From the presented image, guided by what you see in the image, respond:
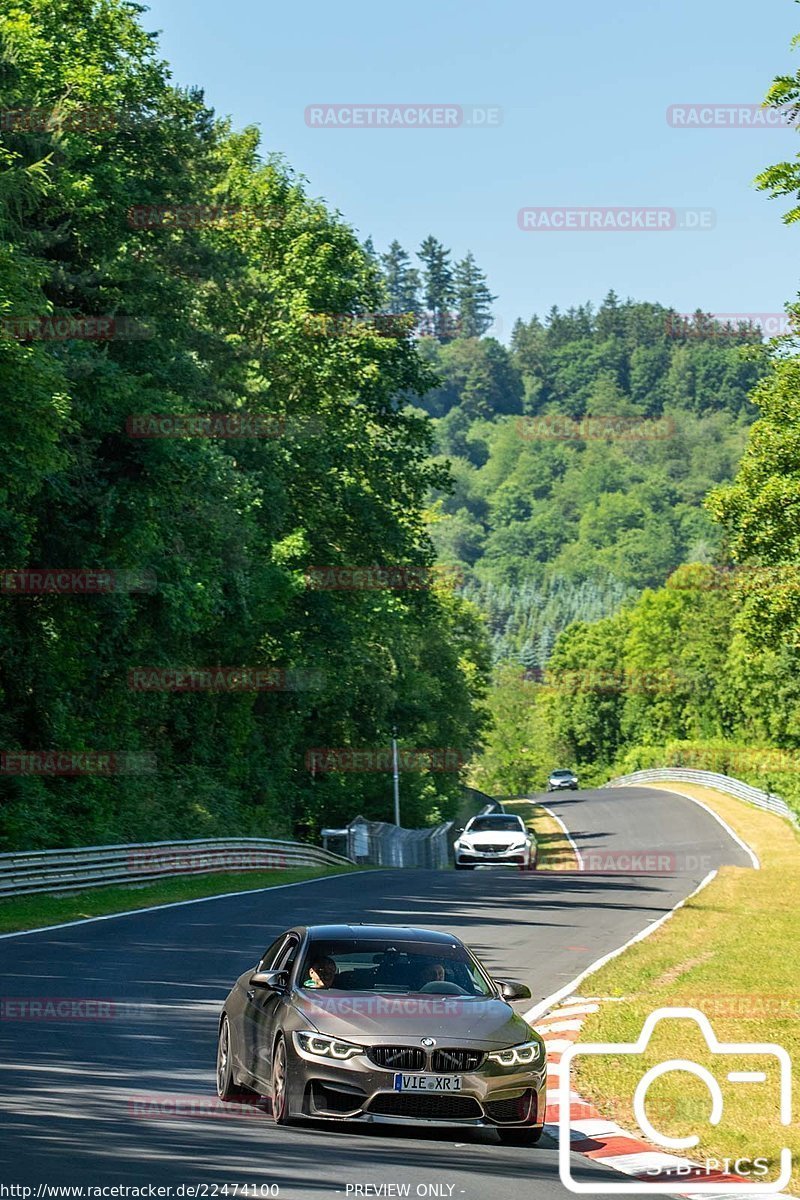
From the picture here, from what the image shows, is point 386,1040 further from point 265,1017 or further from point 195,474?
point 195,474

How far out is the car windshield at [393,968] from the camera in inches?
428

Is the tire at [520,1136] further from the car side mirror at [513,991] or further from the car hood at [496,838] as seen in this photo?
the car hood at [496,838]

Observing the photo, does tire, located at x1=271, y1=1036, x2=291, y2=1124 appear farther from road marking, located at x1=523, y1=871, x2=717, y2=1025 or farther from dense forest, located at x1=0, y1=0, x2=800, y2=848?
dense forest, located at x1=0, y1=0, x2=800, y2=848

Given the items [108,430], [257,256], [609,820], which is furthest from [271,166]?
[609,820]

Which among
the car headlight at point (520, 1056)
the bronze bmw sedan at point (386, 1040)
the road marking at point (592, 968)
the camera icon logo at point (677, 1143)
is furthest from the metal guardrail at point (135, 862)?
the car headlight at point (520, 1056)

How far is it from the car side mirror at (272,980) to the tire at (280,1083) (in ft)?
1.87

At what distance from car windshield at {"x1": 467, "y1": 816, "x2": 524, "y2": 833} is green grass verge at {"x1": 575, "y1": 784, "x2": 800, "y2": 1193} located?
11.8 metres

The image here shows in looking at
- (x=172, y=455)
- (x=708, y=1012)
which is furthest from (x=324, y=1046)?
(x=172, y=455)

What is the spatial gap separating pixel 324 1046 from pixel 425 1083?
0.61m

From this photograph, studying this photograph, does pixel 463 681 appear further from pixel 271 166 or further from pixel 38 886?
pixel 38 886

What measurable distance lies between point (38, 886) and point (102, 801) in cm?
1096

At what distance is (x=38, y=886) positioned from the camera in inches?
1220

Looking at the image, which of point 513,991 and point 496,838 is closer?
point 513,991

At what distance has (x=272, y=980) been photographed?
11.0 metres
